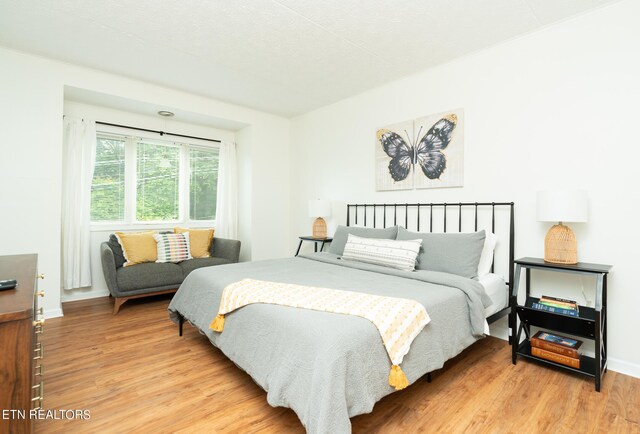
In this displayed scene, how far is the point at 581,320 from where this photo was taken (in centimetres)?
200

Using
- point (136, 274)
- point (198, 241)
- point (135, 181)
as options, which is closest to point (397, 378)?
point (136, 274)

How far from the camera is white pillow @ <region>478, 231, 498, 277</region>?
2.62 meters

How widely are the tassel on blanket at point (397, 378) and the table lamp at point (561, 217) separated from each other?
1.49 meters

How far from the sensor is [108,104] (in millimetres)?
3783

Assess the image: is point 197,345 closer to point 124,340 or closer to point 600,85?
point 124,340

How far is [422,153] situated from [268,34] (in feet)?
5.84

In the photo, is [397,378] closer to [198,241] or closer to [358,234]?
[358,234]

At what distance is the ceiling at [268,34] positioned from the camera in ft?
7.47

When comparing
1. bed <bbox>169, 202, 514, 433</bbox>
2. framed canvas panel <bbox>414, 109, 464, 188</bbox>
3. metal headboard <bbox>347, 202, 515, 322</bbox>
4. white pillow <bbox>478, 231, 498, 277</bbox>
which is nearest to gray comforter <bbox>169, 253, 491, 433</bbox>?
bed <bbox>169, 202, 514, 433</bbox>

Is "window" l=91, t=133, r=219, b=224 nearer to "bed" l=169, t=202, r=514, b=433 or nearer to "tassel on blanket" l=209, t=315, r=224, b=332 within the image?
"bed" l=169, t=202, r=514, b=433

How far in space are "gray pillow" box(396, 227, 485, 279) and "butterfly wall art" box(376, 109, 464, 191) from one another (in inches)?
25.0

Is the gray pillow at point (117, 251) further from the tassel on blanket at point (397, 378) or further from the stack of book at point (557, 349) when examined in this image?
the stack of book at point (557, 349)

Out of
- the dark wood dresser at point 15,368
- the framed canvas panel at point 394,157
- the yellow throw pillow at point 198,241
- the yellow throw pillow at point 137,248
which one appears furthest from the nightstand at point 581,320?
the yellow throw pillow at point 137,248

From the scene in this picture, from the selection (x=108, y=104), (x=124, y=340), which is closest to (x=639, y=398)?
(x=124, y=340)
